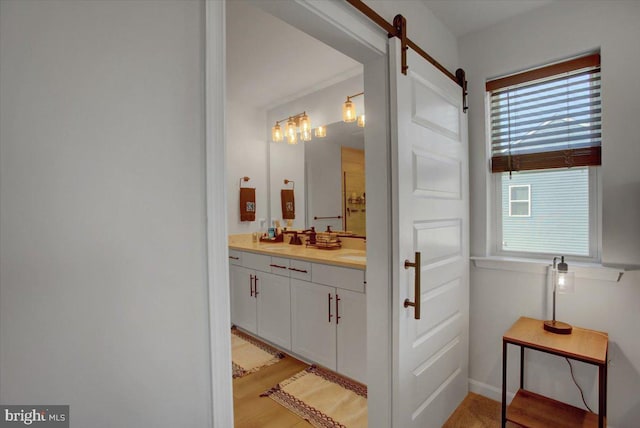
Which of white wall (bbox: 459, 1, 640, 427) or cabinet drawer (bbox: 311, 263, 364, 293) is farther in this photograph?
cabinet drawer (bbox: 311, 263, 364, 293)

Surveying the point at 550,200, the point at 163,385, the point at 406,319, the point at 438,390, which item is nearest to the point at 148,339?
the point at 163,385

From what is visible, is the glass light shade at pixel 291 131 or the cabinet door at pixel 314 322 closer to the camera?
the cabinet door at pixel 314 322

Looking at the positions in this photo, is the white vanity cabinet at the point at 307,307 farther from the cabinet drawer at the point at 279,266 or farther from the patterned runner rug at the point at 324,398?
the patterned runner rug at the point at 324,398

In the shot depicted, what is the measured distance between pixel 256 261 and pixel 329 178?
42.2 inches

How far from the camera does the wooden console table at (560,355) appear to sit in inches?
59.4

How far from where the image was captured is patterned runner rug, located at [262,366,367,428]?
194 cm

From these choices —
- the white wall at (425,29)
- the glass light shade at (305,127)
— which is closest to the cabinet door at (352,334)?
the white wall at (425,29)

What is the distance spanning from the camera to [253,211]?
12.1 feet

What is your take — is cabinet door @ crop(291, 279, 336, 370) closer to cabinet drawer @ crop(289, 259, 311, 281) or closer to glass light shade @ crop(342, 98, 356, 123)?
cabinet drawer @ crop(289, 259, 311, 281)

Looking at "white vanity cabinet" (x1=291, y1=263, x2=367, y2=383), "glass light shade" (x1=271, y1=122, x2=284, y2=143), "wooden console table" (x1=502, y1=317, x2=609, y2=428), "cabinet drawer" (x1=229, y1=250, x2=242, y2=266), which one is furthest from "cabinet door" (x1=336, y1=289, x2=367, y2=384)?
"glass light shade" (x1=271, y1=122, x2=284, y2=143)

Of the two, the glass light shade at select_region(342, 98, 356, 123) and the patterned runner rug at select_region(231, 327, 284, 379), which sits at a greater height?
the glass light shade at select_region(342, 98, 356, 123)

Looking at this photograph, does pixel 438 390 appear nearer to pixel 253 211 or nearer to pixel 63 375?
pixel 63 375

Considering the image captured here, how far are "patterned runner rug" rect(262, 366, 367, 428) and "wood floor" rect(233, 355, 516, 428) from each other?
0.06m

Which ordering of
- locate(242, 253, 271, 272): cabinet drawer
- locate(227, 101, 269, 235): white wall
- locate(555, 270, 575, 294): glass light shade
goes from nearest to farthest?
locate(555, 270, 575, 294): glass light shade → locate(242, 253, 271, 272): cabinet drawer → locate(227, 101, 269, 235): white wall
